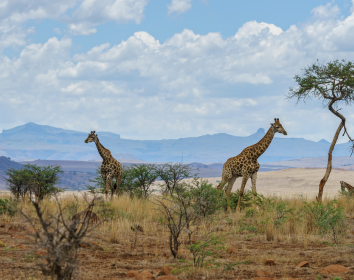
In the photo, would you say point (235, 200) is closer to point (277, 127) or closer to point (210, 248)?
point (277, 127)

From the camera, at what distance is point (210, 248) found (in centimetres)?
757

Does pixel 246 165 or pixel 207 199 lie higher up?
pixel 246 165

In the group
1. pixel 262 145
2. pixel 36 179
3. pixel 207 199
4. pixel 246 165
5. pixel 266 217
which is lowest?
pixel 266 217

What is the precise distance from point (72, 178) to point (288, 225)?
177148 millimetres

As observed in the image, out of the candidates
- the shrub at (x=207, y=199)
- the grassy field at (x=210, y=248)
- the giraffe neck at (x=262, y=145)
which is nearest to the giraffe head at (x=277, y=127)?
the giraffe neck at (x=262, y=145)

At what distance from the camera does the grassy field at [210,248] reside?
18.9 feet

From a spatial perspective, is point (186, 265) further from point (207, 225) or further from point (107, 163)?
point (107, 163)

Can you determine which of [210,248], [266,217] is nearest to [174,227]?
[210,248]

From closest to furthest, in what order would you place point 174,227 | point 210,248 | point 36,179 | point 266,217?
point 174,227 → point 210,248 → point 266,217 → point 36,179

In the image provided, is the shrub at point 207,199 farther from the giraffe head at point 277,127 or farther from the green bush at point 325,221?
the giraffe head at point 277,127

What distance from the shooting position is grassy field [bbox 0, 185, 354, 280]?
5.76 m

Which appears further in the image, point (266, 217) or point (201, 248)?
point (266, 217)

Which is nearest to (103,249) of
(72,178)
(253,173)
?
(253,173)

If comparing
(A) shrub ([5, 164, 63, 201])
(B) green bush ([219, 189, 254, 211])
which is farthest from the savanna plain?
(A) shrub ([5, 164, 63, 201])
